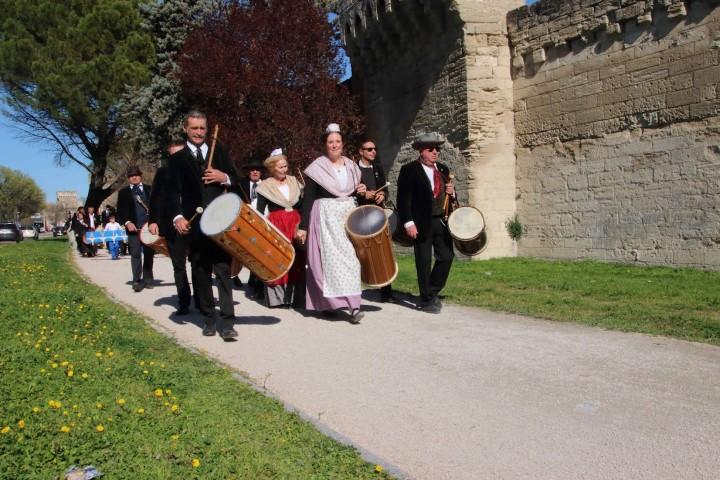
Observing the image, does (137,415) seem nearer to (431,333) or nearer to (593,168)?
(431,333)

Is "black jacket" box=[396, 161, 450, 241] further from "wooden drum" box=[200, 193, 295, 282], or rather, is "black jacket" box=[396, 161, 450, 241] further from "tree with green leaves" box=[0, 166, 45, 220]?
"tree with green leaves" box=[0, 166, 45, 220]

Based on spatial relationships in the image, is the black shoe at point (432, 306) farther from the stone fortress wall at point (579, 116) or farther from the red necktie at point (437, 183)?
the stone fortress wall at point (579, 116)

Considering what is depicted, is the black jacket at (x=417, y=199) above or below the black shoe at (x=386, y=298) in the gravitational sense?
above

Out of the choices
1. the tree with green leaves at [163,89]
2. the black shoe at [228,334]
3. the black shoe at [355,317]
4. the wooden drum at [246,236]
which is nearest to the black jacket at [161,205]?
the wooden drum at [246,236]

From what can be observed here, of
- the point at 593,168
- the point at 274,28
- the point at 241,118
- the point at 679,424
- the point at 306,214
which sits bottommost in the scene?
the point at 679,424

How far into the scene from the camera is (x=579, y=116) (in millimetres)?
13078

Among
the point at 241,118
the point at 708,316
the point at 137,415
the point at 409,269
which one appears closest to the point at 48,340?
the point at 137,415

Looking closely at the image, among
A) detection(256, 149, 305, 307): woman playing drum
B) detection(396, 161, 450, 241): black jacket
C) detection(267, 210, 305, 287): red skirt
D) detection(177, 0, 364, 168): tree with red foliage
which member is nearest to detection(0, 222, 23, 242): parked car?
detection(177, 0, 364, 168): tree with red foliage

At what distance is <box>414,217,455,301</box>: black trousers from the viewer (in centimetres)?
768

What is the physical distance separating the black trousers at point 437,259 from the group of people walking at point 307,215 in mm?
12

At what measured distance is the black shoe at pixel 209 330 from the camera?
6398 mm

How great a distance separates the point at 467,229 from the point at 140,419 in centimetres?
502

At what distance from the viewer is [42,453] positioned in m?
3.00

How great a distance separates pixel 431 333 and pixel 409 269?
651cm
